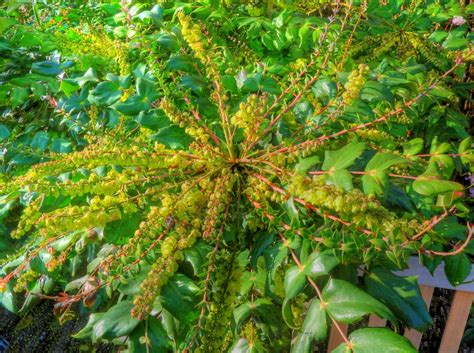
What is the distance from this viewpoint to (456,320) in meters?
2.00

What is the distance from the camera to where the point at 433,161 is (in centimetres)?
103

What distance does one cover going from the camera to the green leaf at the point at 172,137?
1.21m

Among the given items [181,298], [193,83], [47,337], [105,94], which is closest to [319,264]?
[181,298]

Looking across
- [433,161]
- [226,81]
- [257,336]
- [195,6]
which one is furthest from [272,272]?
[195,6]

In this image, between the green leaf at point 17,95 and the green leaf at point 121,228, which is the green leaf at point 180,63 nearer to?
the green leaf at point 121,228

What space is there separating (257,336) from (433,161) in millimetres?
532

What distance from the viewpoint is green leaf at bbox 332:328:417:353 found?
80cm


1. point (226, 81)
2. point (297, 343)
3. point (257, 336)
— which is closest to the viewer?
point (297, 343)

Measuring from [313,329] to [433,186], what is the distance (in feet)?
1.15

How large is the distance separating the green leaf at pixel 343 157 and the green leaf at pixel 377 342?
1.03 ft

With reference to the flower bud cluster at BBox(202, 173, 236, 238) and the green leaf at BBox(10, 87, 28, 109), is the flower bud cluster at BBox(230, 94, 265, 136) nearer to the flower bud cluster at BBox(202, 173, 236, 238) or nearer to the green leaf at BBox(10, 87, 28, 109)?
the flower bud cluster at BBox(202, 173, 236, 238)

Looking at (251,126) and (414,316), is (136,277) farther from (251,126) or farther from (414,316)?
(414,316)

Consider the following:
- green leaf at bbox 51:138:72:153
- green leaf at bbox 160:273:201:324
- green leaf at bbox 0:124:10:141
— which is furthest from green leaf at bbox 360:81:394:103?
green leaf at bbox 0:124:10:141

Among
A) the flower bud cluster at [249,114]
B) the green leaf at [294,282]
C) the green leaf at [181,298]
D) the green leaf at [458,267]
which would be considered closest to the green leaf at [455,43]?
the green leaf at [458,267]
